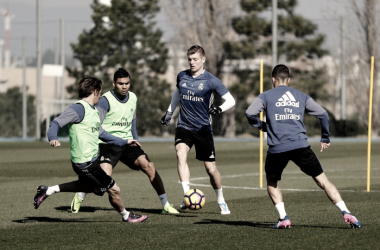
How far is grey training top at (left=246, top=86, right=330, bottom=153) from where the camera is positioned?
7.97 meters

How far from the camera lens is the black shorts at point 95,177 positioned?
8.45 metres

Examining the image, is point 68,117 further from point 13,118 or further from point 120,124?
point 13,118

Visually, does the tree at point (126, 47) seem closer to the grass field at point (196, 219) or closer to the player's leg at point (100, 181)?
the grass field at point (196, 219)

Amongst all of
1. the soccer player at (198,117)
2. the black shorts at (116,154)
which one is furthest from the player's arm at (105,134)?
the soccer player at (198,117)

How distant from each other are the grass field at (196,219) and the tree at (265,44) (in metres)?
27.9

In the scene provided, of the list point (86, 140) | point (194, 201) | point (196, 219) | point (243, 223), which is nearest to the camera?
point (86, 140)

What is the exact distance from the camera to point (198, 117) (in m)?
9.94

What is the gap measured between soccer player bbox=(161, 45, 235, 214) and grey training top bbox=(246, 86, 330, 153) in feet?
5.85

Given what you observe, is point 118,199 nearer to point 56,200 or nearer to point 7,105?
point 56,200

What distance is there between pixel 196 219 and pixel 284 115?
202 cm

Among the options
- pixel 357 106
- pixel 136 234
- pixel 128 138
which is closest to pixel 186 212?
pixel 128 138

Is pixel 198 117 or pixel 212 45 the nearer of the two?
pixel 198 117

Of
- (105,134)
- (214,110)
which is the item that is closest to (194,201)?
(214,110)

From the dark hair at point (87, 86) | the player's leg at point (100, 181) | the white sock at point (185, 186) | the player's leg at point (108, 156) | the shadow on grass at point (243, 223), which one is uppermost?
the dark hair at point (87, 86)
